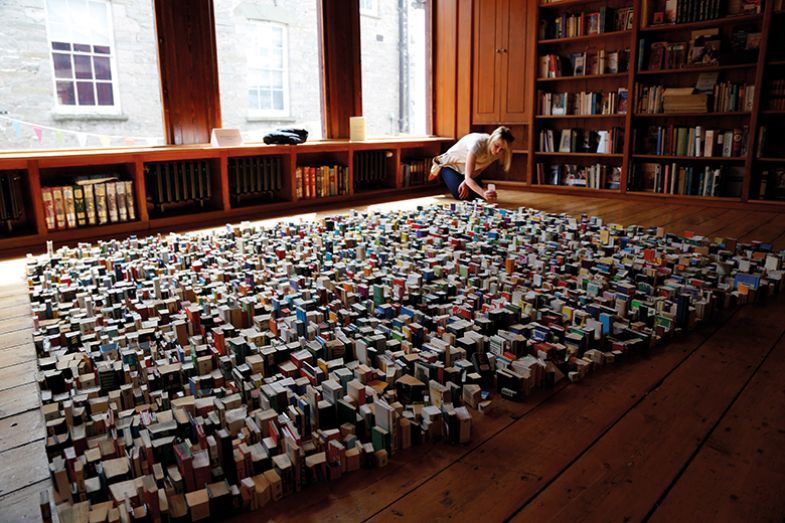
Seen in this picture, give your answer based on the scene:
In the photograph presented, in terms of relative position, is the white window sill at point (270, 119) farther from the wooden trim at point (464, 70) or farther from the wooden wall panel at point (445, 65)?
the wooden trim at point (464, 70)

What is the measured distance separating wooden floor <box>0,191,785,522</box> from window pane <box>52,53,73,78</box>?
432cm

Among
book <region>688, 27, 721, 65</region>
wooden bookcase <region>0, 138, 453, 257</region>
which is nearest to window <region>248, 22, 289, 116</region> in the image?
wooden bookcase <region>0, 138, 453, 257</region>

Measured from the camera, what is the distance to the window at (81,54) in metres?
4.96

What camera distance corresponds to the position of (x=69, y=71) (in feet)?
17.0

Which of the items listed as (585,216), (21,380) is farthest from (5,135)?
(585,216)

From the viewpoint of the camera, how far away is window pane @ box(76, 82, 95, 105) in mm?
5246

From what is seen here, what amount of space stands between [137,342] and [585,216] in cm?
323

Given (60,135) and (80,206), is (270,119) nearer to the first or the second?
(60,135)

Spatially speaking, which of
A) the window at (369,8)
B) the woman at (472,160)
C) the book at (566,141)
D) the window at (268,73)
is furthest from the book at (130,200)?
the window at (369,8)

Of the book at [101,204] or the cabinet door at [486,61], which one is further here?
the cabinet door at [486,61]

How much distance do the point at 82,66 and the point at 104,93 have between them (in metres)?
0.33

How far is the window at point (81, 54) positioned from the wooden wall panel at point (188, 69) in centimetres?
123

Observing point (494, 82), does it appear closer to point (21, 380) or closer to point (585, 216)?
point (585, 216)

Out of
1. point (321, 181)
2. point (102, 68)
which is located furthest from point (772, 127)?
point (102, 68)
